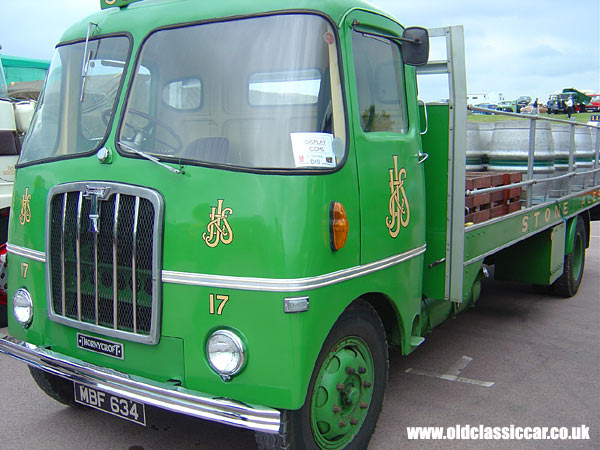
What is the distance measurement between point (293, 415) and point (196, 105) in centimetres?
159

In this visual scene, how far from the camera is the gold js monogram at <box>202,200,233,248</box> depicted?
2670 mm

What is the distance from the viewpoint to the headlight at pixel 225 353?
8.66 feet

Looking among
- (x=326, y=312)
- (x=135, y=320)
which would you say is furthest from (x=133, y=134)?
(x=326, y=312)

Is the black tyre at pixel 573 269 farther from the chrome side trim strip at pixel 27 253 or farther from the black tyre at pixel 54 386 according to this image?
the chrome side trim strip at pixel 27 253

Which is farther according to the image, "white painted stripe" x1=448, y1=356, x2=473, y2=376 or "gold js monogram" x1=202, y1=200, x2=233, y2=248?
"white painted stripe" x1=448, y1=356, x2=473, y2=376

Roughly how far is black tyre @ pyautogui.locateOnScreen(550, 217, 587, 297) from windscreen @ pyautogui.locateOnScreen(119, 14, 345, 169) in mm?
4900

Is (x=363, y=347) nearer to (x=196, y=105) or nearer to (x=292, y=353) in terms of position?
(x=292, y=353)

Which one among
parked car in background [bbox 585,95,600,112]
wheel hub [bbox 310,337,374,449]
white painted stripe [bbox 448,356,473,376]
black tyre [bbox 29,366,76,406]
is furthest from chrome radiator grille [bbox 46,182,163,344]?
parked car in background [bbox 585,95,600,112]

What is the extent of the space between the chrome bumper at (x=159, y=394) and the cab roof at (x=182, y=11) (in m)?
1.71

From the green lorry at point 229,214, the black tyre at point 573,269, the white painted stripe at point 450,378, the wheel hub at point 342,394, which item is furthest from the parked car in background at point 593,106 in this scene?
the wheel hub at point 342,394

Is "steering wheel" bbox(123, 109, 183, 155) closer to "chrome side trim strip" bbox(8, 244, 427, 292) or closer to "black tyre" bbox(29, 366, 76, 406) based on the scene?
"chrome side trim strip" bbox(8, 244, 427, 292)

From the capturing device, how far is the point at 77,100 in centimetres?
337

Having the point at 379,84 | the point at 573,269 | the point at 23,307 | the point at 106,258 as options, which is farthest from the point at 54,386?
the point at 573,269

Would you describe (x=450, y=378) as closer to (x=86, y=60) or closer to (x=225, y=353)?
(x=225, y=353)
